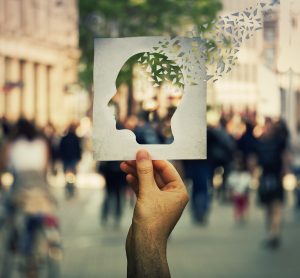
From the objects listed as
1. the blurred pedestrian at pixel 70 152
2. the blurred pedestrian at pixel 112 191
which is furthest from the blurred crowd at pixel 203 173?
the blurred pedestrian at pixel 70 152

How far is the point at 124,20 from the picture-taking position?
1002 inches

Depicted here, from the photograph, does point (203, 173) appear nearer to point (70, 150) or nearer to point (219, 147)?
point (219, 147)

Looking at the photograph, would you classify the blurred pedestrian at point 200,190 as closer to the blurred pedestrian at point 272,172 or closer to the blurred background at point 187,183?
the blurred background at point 187,183

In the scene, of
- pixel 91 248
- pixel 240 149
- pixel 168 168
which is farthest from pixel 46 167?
pixel 240 149

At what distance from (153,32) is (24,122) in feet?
50.5

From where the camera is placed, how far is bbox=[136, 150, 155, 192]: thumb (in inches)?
90.9

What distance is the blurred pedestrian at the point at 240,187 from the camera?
1512 cm

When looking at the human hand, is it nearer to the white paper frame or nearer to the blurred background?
the white paper frame

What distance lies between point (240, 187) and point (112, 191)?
219 cm

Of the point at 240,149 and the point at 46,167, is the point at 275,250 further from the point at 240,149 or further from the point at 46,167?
the point at 240,149

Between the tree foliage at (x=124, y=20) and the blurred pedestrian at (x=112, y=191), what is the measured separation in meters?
6.60

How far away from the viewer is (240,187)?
52.6 ft

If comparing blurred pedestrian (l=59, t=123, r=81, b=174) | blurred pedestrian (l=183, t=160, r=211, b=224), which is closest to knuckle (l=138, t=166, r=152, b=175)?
blurred pedestrian (l=183, t=160, r=211, b=224)

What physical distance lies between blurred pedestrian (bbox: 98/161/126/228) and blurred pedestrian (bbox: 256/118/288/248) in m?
2.72
